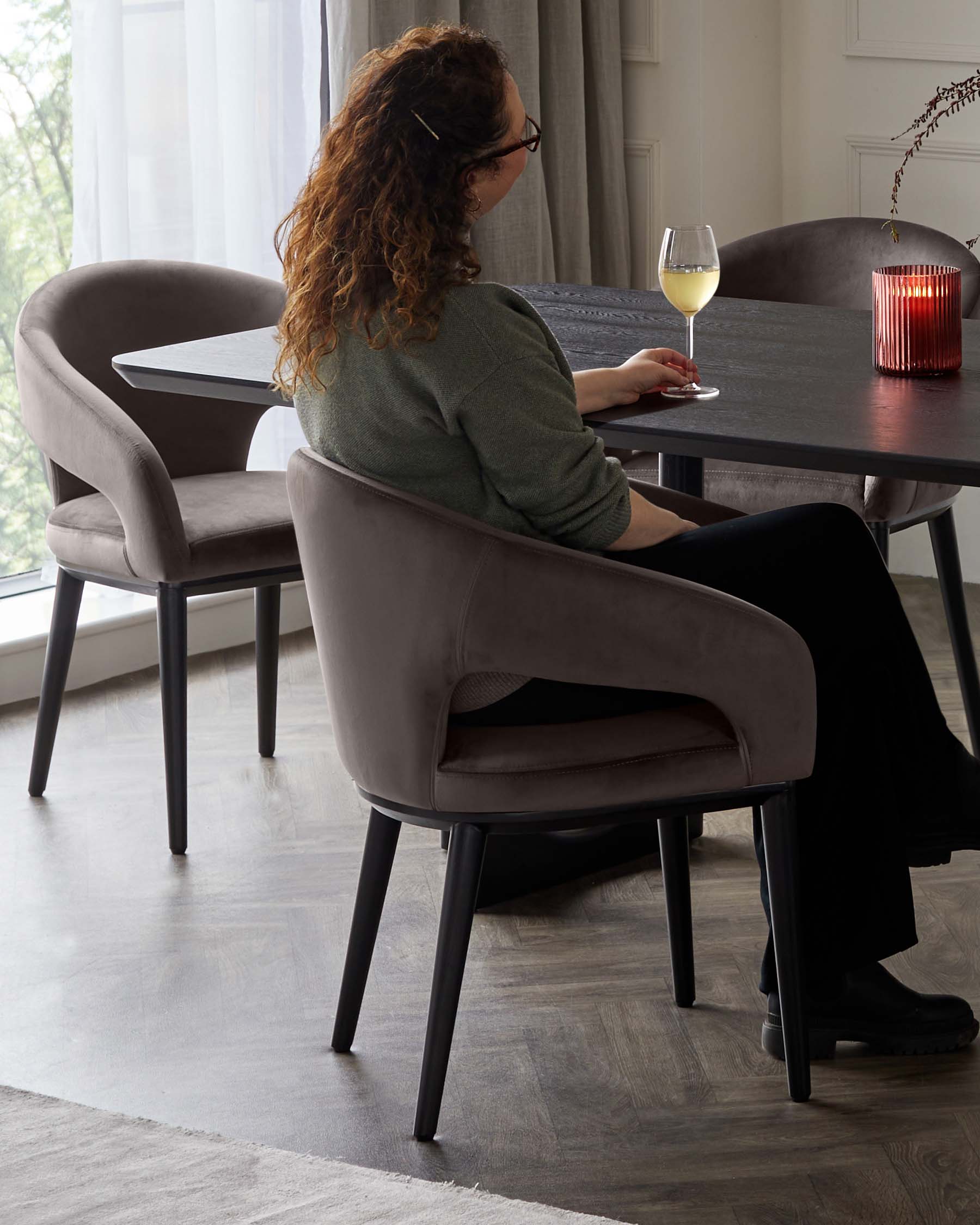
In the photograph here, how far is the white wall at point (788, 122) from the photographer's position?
378 cm

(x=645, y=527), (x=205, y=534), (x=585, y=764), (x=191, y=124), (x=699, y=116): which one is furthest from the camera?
(x=699, y=116)

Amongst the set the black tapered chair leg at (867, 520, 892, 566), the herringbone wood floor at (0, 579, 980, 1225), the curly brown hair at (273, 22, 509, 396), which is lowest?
the herringbone wood floor at (0, 579, 980, 1225)

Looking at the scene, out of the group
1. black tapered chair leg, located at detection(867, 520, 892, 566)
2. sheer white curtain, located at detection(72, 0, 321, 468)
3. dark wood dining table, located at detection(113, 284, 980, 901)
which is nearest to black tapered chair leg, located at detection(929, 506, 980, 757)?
black tapered chair leg, located at detection(867, 520, 892, 566)

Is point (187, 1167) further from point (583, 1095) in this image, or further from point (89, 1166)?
point (583, 1095)

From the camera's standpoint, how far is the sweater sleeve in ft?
5.45

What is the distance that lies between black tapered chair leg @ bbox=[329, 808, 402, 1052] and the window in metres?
1.78

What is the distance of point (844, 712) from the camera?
1840 millimetres

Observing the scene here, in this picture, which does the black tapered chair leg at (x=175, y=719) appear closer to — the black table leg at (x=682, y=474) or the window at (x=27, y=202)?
the black table leg at (x=682, y=474)

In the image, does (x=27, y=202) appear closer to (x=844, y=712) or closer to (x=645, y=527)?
(x=645, y=527)

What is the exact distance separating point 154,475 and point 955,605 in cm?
133

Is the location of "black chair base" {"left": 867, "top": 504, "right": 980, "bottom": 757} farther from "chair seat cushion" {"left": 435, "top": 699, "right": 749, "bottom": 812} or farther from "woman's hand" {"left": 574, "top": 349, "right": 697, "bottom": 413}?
"chair seat cushion" {"left": 435, "top": 699, "right": 749, "bottom": 812}

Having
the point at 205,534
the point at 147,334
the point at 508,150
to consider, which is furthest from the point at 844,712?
the point at 147,334

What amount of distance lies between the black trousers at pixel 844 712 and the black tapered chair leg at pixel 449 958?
0.46ft

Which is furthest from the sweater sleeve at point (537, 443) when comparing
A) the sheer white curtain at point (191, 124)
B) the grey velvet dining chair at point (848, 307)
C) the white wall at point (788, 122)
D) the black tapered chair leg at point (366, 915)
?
the white wall at point (788, 122)
